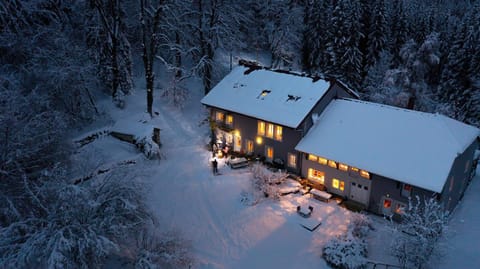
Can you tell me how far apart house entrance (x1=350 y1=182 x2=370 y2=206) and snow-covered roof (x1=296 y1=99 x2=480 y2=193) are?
1728 millimetres

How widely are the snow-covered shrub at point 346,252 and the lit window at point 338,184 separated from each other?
4970 millimetres

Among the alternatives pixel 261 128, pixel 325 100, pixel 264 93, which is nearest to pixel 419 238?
pixel 325 100

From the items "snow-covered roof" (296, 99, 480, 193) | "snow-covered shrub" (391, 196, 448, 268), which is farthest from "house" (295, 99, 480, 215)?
"snow-covered shrub" (391, 196, 448, 268)

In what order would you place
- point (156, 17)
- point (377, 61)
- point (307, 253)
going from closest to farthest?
point (307, 253), point (156, 17), point (377, 61)

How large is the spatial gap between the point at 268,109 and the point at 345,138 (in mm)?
6321

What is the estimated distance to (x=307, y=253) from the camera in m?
19.1

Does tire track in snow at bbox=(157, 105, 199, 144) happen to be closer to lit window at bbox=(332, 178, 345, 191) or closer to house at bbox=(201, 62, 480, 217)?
house at bbox=(201, 62, 480, 217)

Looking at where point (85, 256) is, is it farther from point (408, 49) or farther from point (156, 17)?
point (408, 49)

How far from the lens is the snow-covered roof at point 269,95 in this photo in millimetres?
26227

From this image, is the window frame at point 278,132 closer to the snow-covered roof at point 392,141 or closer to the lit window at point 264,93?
the snow-covered roof at point 392,141

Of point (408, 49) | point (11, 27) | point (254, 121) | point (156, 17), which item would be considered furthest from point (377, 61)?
point (11, 27)

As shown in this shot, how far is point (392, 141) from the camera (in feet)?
74.9

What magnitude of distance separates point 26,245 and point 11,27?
18.6m

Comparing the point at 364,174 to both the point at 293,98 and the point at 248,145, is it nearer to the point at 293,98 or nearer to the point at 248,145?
the point at 293,98
